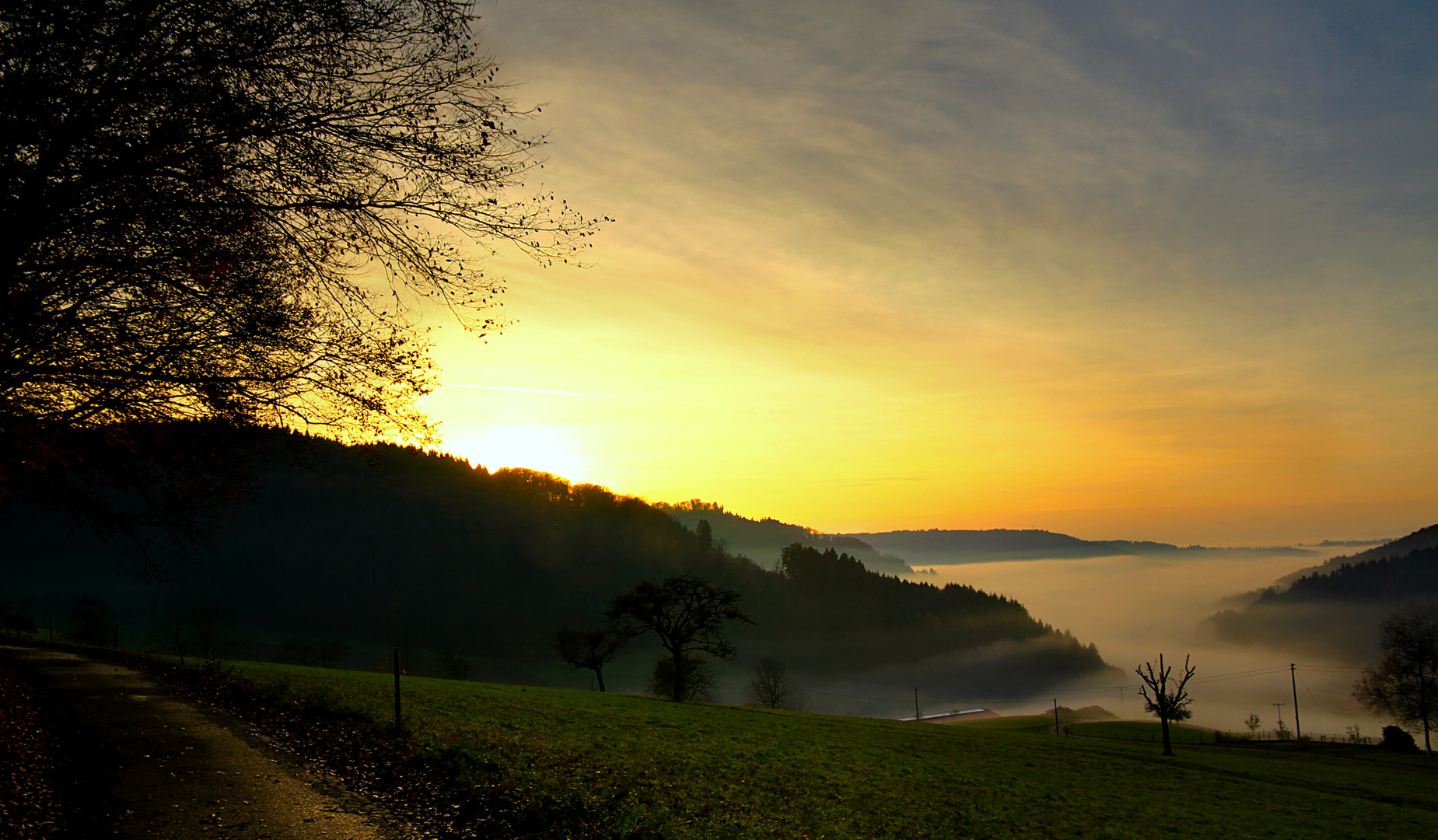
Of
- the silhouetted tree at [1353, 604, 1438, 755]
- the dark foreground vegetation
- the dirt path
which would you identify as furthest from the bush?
the dirt path

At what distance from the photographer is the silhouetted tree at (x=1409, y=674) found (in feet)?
262

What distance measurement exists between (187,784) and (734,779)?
1153 cm

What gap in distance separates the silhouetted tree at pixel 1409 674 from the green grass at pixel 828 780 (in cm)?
5253

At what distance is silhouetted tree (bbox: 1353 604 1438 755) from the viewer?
79.8 metres

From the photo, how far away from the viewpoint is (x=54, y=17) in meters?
6.48

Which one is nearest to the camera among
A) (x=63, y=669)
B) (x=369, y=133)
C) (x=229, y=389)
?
(x=369, y=133)

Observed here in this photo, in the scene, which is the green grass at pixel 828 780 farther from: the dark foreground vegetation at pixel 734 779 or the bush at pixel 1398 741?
the bush at pixel 1398 741

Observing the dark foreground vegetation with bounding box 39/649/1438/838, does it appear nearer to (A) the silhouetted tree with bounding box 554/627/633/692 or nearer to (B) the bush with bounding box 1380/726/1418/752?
(A) the silhouetted tree with bounding box 554/627/633/692

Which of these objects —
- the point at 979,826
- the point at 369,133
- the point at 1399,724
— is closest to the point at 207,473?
the point at 369,133

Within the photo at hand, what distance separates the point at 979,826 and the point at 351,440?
703 inches

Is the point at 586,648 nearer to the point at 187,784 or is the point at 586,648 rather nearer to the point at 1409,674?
the point at 187,784

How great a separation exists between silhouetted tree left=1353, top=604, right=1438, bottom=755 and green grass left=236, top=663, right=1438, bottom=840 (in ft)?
172

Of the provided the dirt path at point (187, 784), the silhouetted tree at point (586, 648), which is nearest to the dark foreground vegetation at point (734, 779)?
the dirt path at point (187, 784)

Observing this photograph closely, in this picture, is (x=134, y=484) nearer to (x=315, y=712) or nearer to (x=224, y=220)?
(x=224, y=220)
